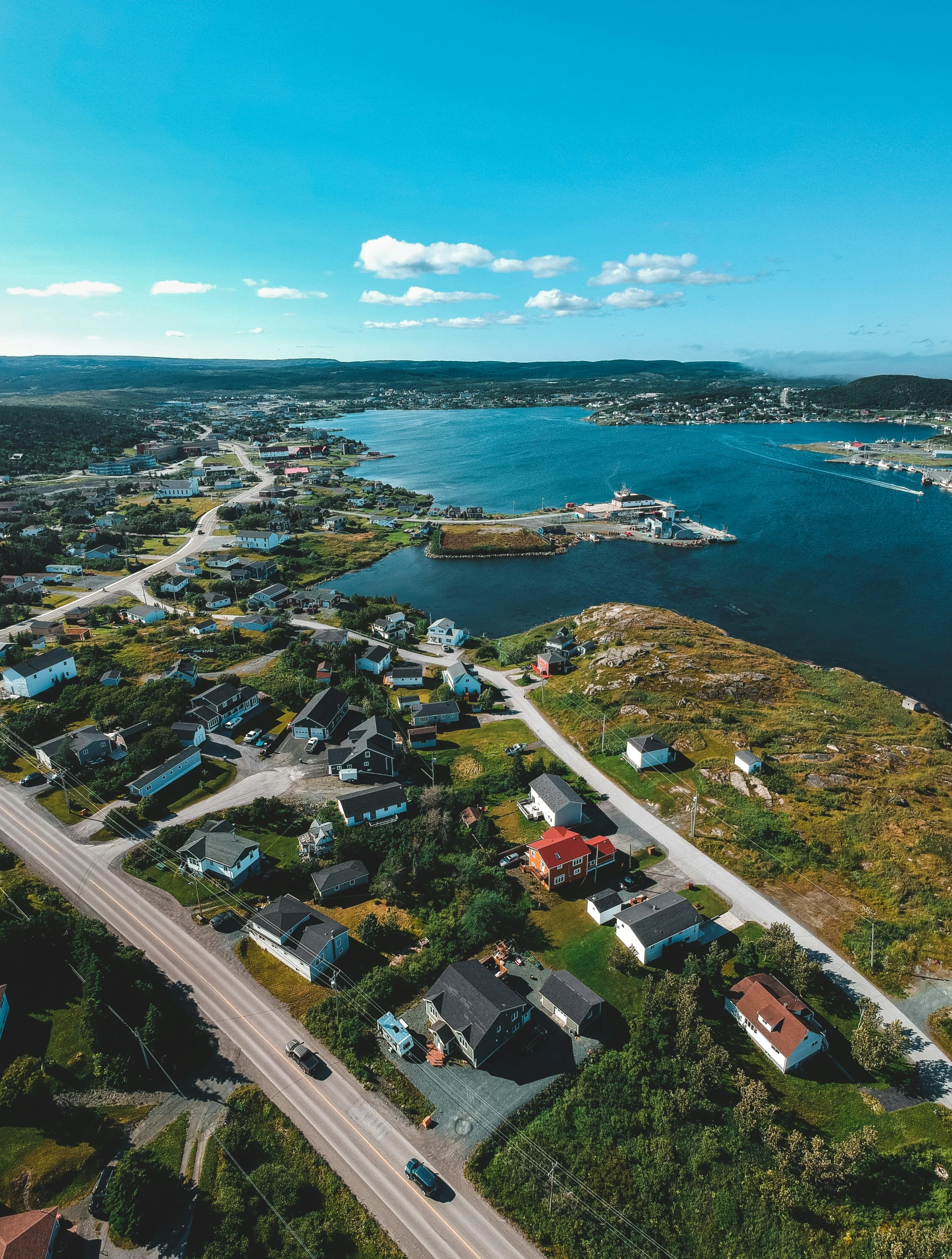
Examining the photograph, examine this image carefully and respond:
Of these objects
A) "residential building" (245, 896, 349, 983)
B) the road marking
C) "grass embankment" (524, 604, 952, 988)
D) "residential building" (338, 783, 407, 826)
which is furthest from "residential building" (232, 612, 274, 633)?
"residential building" (245, 896, 349, 983)

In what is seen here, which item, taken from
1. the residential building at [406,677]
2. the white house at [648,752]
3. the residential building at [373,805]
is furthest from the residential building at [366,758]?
the white house at [648,752]

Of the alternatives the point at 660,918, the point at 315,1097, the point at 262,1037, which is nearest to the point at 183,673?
the point at 262,1037

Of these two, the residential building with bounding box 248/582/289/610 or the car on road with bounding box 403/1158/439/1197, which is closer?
the car on road with bounding box 403/1158/439/1197

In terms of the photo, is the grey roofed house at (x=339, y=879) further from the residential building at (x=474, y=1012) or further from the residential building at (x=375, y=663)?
the residential building at (x=375, y=663)

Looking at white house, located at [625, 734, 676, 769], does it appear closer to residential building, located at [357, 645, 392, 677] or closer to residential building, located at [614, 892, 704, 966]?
residential building, located at [614, 892, 704, 966]

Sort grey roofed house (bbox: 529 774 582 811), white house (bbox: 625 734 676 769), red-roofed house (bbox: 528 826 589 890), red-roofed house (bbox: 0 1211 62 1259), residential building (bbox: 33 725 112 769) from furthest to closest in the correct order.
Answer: residential building (bbox: 33 725 112 769), white house (bbox: 625 734 676 769), grey roofed house (bbox: 529 774 582 811), red-roofed house (bbox: 528 826 589 890), red-roofed house (bbox: 0 1211 62 1259)

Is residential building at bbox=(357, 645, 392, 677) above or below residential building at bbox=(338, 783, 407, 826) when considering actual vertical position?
above

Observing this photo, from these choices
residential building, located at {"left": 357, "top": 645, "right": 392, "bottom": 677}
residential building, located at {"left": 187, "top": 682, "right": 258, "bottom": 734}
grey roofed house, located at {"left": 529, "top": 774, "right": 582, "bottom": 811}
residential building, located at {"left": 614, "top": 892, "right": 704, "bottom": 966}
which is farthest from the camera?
residential building, located at {"left": 357, "top": 645, "right": 392, "bottom": 677}
